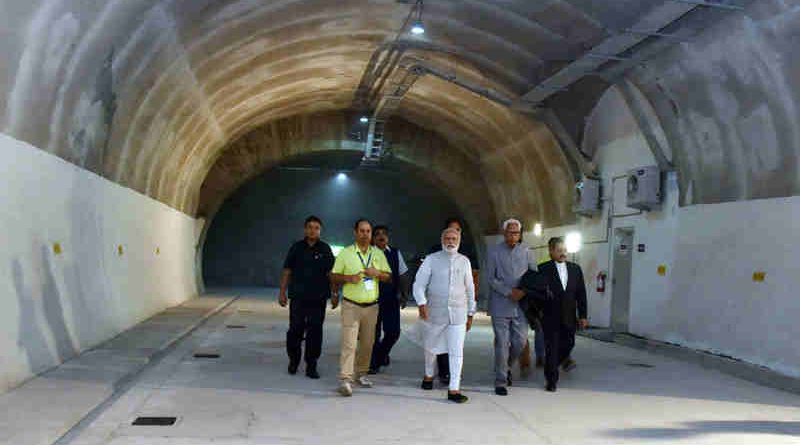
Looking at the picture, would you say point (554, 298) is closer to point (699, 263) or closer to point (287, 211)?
point (699, 263)

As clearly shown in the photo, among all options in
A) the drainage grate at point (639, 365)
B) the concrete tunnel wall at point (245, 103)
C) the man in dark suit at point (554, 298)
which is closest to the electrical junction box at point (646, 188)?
the concrete tunnel wall at point (245, 103)

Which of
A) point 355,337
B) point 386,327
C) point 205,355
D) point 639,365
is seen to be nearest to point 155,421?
point 355,337

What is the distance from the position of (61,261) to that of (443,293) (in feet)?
14.2

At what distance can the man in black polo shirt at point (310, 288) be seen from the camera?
31.1ft

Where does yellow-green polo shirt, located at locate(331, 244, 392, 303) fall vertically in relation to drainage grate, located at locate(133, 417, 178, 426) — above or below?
above

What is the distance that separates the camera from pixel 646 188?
1402 centimetres

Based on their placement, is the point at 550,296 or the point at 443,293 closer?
the point at 443,293

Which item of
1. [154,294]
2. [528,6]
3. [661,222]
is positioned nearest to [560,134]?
[661,222]

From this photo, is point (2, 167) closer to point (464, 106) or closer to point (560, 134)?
point (560, 134)

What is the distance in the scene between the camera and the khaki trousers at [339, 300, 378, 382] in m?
8.53

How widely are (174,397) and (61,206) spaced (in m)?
3.15

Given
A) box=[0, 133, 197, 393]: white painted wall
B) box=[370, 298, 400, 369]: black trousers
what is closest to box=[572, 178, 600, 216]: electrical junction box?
box=[370, 298, 400, 369]: black trousers

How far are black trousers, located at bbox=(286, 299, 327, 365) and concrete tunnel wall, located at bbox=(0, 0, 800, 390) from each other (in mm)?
A: 2405

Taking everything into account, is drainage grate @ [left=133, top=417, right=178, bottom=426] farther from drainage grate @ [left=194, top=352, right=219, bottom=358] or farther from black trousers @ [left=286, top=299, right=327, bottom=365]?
drainage grate @ [left=194, top=352, right=219, bottom=358]
